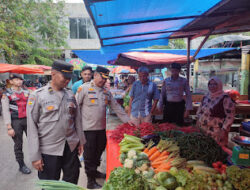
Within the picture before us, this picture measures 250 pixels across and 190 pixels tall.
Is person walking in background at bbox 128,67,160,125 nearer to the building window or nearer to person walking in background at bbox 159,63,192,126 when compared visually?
person walking in background at bbox 159,63,192,126

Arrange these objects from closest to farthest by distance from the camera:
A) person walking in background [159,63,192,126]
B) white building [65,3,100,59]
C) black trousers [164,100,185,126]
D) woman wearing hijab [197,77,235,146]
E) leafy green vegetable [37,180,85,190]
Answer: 1. leafy green vegetable [37,180,85,190]
2. woman wearing hijab [197,77,235,146]
3. person walking in background [159,63,192,126]
4. black trousers [164,100,185,126]
5. white building [65,3,100,59]

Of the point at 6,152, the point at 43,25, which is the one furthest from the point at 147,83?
the point at 43,25

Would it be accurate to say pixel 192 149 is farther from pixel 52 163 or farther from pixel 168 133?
pixel 52 163

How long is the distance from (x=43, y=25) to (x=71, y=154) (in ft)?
57.0

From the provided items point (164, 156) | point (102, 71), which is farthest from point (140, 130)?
point (102, 71)

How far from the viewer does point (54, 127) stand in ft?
7.32

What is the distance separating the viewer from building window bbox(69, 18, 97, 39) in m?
22.0

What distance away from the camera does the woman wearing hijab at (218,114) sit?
2.89m

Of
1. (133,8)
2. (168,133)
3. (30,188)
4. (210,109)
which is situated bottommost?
(30,188)

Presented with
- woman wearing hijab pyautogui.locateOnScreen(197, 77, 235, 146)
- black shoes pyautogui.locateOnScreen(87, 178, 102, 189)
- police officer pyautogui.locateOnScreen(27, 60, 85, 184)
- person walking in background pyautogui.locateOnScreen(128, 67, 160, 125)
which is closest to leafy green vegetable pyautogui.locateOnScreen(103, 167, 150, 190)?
police officer pyautogui.locateOnScreen(27, 60, 85, 184)

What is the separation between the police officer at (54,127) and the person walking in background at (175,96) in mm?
2636

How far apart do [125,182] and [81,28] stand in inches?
926

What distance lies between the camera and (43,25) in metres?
16.5

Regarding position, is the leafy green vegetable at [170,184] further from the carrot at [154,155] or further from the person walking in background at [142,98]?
the person walking in background at [142,98]
